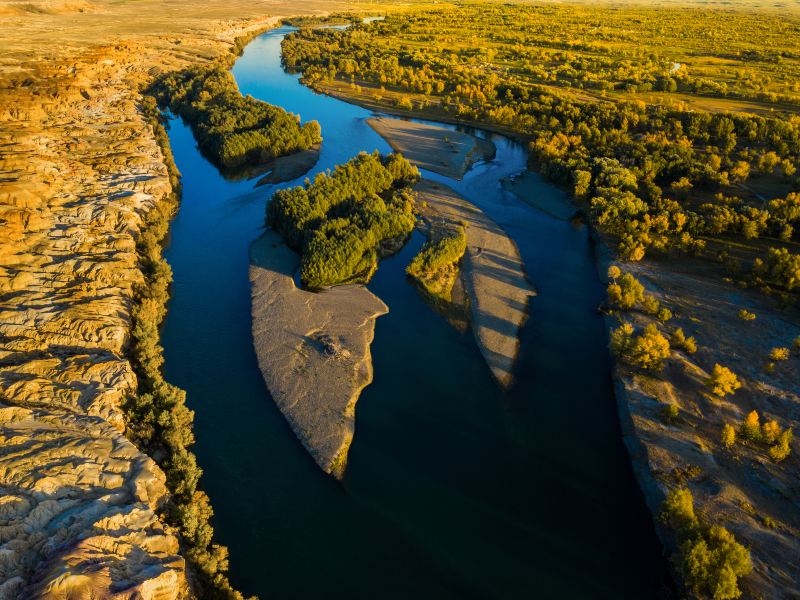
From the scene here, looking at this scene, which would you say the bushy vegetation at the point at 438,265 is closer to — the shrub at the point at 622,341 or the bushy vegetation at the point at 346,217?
the bushy vegetation at the point at 346,217

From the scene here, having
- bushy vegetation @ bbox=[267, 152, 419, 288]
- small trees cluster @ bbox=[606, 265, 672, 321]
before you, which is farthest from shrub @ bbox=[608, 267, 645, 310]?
bushy vegetation @ bbox=[267, 152, 419, 288]

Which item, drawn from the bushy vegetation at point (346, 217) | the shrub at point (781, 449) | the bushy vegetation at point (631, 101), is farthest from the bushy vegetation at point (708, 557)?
the bushy vegetation at point (346, 217)

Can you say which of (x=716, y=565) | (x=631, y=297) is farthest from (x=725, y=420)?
(x=631, y=297)

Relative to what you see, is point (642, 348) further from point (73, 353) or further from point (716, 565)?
point (73, 353)

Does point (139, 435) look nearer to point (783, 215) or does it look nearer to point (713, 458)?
point (713, 458)

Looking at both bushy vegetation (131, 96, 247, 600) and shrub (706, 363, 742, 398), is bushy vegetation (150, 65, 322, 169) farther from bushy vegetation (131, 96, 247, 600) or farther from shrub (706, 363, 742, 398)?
shrub (706, 363, 742, 398)

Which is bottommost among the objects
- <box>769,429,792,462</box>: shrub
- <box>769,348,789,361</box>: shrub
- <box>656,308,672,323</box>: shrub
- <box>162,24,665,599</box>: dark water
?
<box>162,24,665,599</box>: dark water
